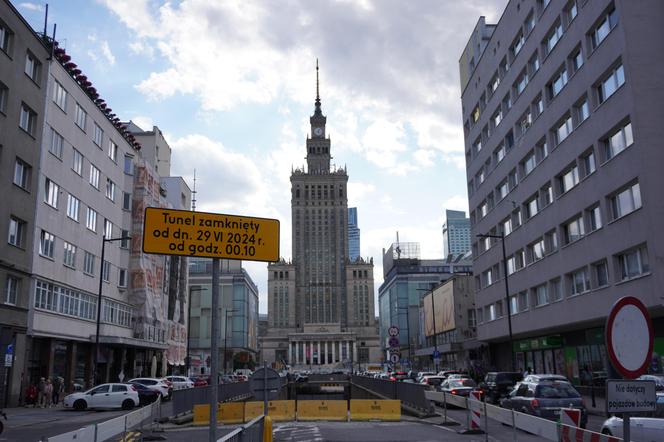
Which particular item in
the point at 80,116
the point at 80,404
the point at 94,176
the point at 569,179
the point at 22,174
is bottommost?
the point at 80,404

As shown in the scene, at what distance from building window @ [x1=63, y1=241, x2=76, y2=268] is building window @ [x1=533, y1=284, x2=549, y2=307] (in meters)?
32.5

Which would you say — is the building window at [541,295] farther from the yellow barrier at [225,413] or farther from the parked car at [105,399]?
the parked car at [105,399]

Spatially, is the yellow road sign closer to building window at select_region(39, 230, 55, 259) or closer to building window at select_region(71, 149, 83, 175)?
building window at select_region(39, 230, 55, 259)

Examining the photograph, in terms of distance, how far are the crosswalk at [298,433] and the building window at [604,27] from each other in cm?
2439

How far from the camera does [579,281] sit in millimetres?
36375

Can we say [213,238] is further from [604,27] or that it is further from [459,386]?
[604,27]

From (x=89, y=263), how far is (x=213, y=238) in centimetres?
4261

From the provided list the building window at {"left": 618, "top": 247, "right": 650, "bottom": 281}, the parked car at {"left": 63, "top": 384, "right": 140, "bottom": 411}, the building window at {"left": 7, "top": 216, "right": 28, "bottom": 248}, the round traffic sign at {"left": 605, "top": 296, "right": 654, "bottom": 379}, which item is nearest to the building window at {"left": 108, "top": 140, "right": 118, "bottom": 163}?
the building window at {"left": 7, "top": 216, "right": 28, "bottom": 248}

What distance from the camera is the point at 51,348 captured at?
39344mm

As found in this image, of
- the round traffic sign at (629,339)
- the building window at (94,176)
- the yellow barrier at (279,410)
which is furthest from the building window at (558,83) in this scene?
the round traffic sign at (629,339)

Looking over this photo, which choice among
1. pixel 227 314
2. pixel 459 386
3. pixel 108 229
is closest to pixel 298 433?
pixel 459 386

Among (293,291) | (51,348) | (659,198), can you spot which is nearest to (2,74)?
(51,348)

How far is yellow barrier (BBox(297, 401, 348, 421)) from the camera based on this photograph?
25906 mm

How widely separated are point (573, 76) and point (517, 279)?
17.0 metres
